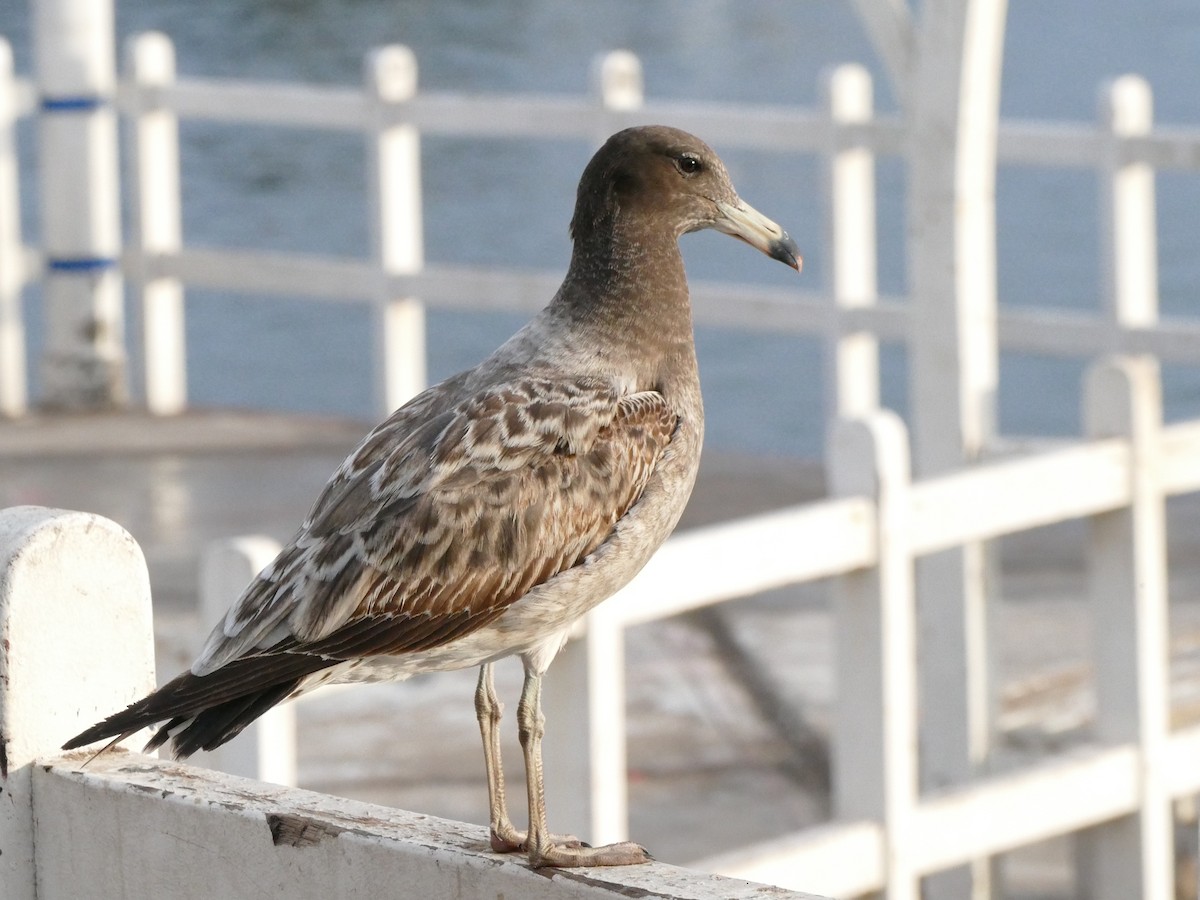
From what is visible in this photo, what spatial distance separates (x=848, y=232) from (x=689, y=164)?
6891mm

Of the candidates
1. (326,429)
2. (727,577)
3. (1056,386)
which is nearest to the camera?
(727,577)

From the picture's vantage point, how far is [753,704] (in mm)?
8039

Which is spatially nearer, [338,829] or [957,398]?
[338,829]

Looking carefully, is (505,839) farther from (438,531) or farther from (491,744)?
(438,531)

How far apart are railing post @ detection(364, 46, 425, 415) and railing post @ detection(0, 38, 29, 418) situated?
1.86 meters

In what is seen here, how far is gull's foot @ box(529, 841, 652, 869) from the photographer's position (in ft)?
10.2

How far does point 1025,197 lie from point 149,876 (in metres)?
35.2

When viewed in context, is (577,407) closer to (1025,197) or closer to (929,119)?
(929,119)

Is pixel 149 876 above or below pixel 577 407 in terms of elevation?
below

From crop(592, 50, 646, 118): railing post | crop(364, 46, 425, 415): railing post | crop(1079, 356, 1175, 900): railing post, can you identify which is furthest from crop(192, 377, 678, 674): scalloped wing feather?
crop(364, 46, 425, 415): railing post

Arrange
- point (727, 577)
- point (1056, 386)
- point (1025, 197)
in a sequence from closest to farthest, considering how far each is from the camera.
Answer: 1. point (727, 577)
2. point (1056, 386)
3. point (1025, 197)

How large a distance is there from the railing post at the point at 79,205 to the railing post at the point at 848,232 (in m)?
3.73

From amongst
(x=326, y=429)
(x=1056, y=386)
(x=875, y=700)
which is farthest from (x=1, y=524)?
(x=1056, y=386)

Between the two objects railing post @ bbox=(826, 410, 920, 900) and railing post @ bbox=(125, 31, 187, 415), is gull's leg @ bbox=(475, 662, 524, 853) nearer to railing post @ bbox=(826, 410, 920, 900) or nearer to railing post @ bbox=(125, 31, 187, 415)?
railing post @ bbox=(826, 410, 920, 900)
